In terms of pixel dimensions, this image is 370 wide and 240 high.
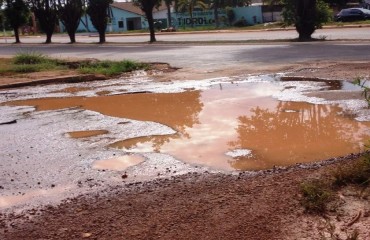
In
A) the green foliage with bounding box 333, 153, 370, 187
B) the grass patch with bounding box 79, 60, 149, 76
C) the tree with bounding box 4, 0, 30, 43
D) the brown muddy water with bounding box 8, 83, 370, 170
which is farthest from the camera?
the tree with bounding box 4, 0, 30, 43

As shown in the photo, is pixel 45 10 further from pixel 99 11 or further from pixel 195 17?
pixel 195 17

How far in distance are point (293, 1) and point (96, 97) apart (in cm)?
1620

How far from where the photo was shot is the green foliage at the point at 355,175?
4203 mm

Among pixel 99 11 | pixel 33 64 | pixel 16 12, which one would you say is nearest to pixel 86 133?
pixel 33 64

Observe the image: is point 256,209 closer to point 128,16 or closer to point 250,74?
point 250,74

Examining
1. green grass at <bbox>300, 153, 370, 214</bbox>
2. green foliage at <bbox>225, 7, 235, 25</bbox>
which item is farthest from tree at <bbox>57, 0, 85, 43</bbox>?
green grass at <bbox>300, 153, 370, 214</bbox>

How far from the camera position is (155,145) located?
647cm

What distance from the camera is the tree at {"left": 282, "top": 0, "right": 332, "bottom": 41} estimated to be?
2370 centimetres

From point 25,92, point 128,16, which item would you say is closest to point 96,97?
point 25,92

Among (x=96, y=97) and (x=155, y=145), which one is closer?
(x=155, y=145)

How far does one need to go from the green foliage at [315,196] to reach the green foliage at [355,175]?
173mm

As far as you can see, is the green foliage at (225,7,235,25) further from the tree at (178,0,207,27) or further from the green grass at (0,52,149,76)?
the green grass at (0,52,149,76)

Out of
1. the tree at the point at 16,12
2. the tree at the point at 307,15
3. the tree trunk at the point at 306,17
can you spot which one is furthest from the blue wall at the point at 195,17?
the tree trunk at the point at 306,17

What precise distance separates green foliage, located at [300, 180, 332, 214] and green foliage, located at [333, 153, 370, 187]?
0.17 meters
